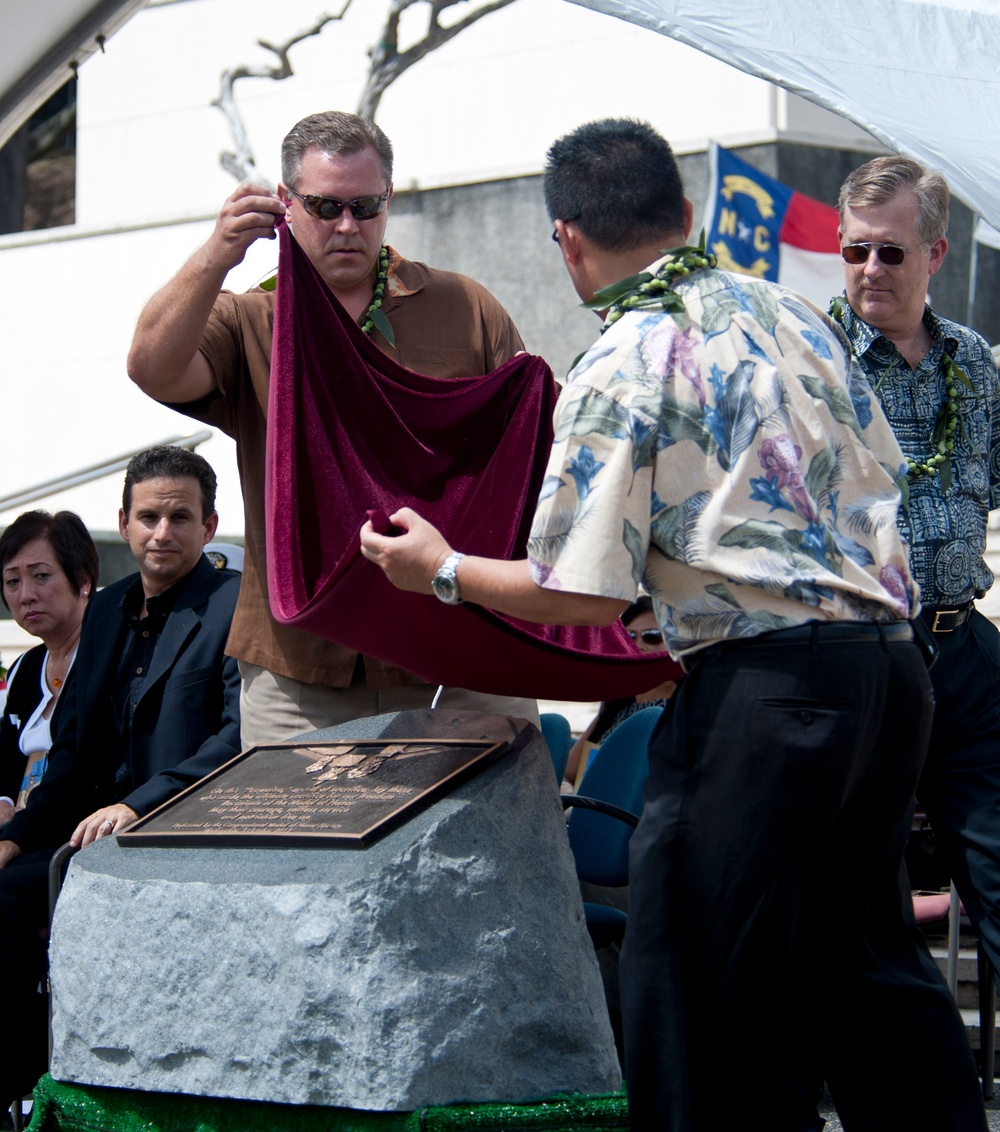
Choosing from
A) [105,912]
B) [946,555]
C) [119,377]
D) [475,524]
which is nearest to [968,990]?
[946,555]

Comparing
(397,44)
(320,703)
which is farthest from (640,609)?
(397,44)

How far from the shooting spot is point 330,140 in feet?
11.3

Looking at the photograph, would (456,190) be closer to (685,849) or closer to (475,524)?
(475,524)

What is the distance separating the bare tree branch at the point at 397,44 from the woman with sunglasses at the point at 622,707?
26.0 ft

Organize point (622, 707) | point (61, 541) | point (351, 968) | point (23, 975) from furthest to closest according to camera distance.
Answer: point (622, 707) < point (61, 541) < point (23, 975) < point (351, 968)

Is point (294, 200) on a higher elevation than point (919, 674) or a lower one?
higher

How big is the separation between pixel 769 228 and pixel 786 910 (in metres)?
8.06

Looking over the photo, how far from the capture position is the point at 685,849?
2373mm

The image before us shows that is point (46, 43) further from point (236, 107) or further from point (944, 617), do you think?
point (236, 107)

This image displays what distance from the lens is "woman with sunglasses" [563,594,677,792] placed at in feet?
17.7

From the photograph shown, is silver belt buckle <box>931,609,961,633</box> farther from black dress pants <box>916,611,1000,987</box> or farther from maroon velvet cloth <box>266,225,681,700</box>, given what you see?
maroon velvet cloth <box>266,225,681,700</box>

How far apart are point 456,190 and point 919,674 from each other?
931cm

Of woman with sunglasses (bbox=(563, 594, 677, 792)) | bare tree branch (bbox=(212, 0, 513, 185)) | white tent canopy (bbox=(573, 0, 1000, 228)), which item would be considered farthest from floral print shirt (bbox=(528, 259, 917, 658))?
bare tree branch (bbox=(212, 0, 513, 185))

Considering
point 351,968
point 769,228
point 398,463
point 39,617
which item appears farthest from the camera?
point 769,228
